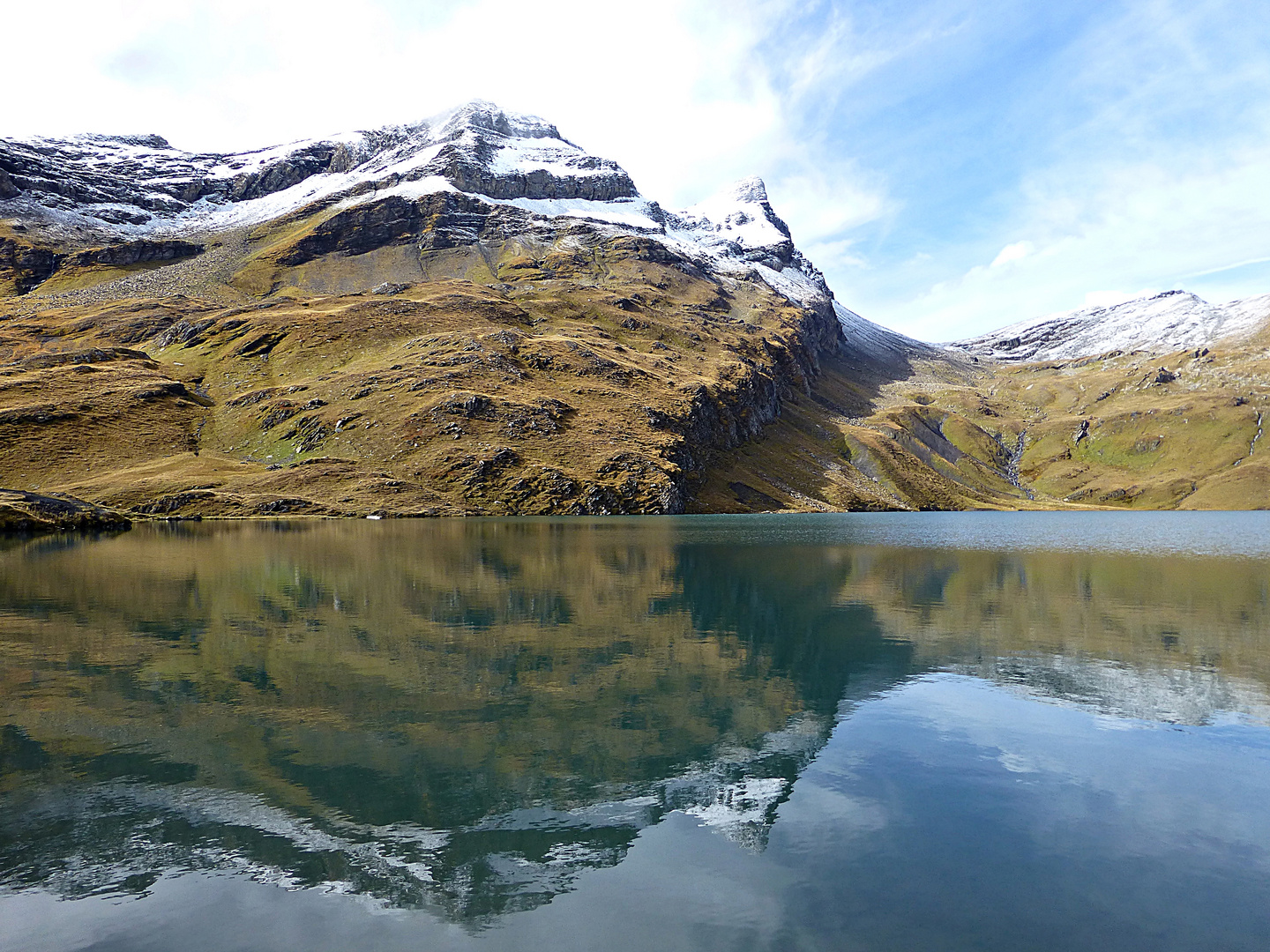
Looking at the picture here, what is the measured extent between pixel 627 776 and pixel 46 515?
4790 inches

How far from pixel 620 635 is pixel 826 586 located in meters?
25.7

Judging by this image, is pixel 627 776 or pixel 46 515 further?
pixel 46 515

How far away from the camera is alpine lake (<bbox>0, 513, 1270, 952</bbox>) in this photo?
13.5 meters

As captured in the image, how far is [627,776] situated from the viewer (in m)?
19.9

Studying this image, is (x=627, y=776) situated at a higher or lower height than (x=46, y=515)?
higher

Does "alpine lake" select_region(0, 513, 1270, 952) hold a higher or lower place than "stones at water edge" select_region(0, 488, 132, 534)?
higher

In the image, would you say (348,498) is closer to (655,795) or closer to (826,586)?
(826,586)

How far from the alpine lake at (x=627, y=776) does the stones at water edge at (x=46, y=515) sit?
231 ft

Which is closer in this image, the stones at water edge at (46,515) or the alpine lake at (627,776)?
the alpine lake at (627,776)

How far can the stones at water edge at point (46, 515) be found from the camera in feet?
326

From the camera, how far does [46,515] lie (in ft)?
346

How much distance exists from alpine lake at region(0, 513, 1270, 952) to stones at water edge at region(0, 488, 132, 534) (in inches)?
2769

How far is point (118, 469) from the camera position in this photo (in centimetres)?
15438

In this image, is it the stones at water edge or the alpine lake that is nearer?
the alpine lake
